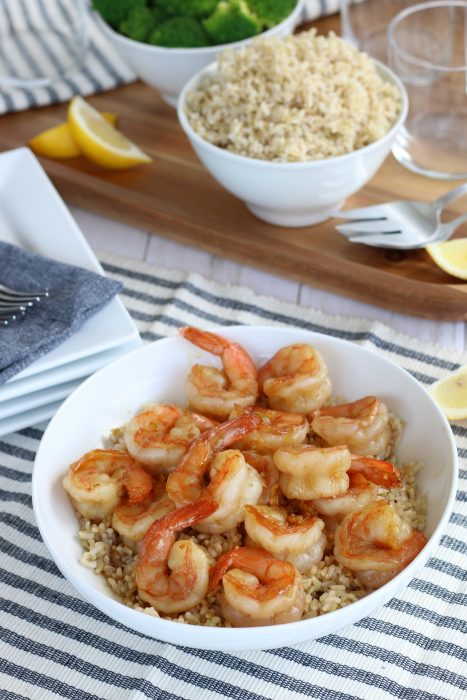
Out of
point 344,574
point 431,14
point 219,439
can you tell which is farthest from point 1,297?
point 431,14

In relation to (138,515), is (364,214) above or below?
below

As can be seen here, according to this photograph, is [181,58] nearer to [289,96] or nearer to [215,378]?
[289,96]

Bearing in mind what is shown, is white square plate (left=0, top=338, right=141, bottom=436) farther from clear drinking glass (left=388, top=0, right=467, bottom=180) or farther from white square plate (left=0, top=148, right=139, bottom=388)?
clear drinking glass (left=388, top=0, right=467, bottom=180)

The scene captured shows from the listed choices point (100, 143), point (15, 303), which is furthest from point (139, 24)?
point (15, 303)

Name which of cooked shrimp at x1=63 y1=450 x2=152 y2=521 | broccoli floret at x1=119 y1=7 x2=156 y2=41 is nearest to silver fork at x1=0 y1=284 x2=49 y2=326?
cooked shrimp at x1=63 y1=450 x2=152 y2=521

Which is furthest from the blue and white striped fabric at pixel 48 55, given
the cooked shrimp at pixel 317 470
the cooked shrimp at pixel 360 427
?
the cooked shrimp at pixel 317 470

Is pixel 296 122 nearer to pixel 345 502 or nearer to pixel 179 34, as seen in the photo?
pixel 179 34
